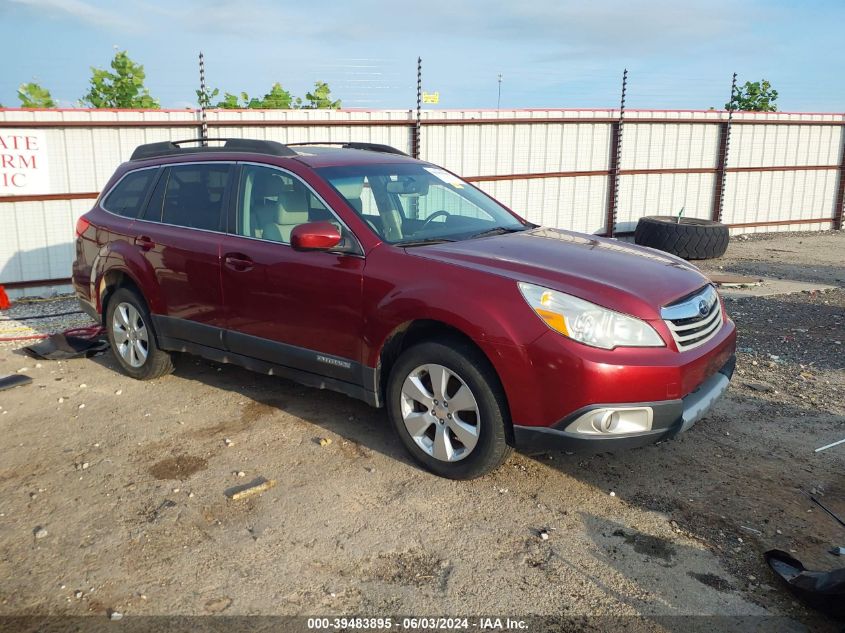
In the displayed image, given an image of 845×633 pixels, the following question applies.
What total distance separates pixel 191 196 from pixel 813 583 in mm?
4521

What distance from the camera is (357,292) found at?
14.2ft

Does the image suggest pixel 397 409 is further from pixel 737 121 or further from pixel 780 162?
pixel 780 162

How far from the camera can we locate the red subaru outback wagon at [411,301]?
12.0 feet

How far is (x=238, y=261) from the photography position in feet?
16.1

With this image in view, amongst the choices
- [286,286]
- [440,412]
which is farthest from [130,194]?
[440,412]

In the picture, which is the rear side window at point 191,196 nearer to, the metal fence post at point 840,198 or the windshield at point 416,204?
the windshield at point 416,204

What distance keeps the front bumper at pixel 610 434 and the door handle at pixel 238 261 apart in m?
2.15

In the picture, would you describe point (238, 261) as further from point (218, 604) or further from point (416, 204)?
point (218, 604)

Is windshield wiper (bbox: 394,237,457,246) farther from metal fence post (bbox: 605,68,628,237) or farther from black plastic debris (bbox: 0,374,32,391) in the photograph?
metal fence post (bbox: 605,68,628,237)

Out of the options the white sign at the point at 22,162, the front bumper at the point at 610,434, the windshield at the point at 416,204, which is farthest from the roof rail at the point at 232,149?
the white sign at the point at 22,162

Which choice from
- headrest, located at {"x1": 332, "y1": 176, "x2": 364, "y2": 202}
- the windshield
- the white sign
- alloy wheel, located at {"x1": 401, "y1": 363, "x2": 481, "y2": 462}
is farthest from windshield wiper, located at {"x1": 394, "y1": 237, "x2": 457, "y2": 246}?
the white sign

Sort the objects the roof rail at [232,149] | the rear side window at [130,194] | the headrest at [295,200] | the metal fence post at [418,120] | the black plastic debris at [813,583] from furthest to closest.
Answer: the metal fence post at [418,120] < the rear side window at [130,194] < the roof rail at [232,149] < the headrest at [295,200] < the black plastic debris at [813,583]

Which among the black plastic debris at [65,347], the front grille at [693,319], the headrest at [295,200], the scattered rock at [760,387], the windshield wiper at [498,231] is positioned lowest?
the black plastic debris at [65,347]

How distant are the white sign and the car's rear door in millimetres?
4701
